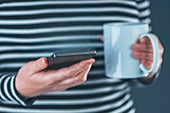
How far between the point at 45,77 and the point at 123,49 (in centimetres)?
22

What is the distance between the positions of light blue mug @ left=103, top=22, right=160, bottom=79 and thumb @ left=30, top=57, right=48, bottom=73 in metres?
0.20

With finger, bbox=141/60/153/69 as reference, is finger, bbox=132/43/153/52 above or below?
above

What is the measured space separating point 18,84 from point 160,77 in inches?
32.5

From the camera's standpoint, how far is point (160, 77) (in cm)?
117

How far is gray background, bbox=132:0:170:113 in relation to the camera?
45.1 inches

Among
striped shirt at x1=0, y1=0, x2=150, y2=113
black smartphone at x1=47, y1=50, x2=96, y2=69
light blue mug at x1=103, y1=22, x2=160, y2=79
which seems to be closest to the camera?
black smartphone at x1=47, y1=50, x2=96, y2=69

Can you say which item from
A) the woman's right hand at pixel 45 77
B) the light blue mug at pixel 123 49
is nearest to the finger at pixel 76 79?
the woman's right hand at pixel 45 77

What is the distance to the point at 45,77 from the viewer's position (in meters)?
0.52

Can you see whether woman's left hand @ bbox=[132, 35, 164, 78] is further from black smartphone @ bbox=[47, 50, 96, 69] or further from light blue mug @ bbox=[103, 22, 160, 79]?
black smartphone @ bbox=[47, 50, 96, 69]

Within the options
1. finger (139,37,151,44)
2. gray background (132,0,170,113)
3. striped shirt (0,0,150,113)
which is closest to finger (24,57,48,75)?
striped shirt (0,0,150,113)

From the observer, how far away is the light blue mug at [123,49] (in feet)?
1.91

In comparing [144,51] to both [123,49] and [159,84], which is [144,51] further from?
[159,84]

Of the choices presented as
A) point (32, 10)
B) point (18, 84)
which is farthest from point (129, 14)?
point (18, 84)

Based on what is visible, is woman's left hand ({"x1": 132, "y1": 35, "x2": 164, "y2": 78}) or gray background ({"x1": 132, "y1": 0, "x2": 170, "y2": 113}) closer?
woman's left hand ({"x1": 132, "y1": 35, "x2": 164, "y2": 78})
